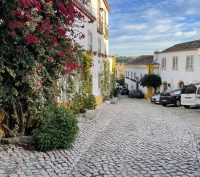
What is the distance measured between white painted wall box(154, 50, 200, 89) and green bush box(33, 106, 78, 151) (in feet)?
82.4

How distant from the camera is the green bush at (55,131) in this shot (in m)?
7.64

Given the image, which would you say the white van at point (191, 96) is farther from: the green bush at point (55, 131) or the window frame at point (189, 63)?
the green bush at point (55, 131)

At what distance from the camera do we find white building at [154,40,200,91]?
31.2m

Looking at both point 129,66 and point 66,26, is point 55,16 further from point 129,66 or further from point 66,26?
point 129,66

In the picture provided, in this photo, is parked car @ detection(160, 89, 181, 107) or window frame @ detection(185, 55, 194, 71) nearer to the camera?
parked car @ detection(160, 89, 181, 107)

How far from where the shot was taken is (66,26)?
8.65 metres

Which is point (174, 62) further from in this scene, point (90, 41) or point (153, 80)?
point (90, 41)

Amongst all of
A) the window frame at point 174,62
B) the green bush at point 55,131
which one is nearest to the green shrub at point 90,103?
the green bush at point 55,131

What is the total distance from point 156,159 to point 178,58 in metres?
29.5

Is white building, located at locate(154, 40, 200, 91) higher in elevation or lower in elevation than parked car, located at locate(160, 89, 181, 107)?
higher

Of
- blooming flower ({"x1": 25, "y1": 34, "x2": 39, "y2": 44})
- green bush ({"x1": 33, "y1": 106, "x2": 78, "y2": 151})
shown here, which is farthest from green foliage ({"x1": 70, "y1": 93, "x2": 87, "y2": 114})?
blooming flower ({"x1": 25, "y1": 34, "x2": 39, "y2": 44})

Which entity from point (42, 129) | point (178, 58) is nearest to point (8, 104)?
point (42, 129)

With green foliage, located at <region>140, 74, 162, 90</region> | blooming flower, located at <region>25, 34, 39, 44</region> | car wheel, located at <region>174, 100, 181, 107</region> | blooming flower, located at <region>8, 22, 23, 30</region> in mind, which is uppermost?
blooming flower, located at <region>8, 22, 23, 30</region>

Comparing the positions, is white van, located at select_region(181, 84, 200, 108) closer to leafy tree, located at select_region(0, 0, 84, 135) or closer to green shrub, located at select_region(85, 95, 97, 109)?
green shrub, located at select_region(85, 95, 97, 109)
